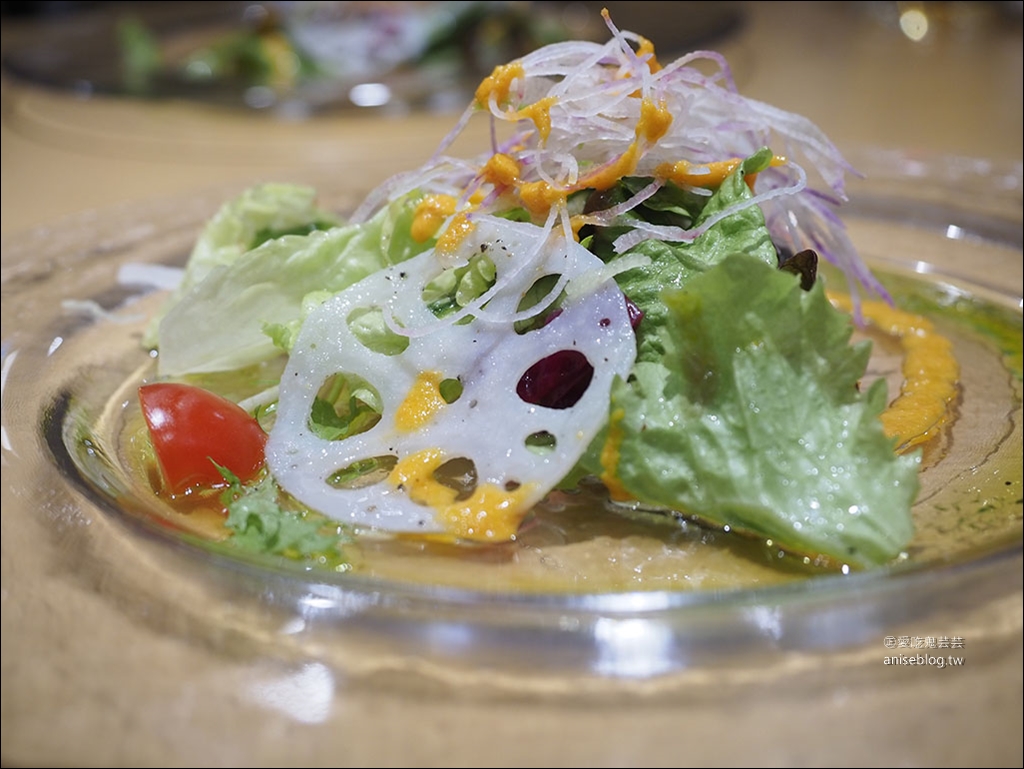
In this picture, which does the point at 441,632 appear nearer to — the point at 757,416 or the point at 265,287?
the point at 757,416

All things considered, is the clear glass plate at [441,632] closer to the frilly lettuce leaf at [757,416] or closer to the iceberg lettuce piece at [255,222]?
the frilly lettuce leaf at [757,416]

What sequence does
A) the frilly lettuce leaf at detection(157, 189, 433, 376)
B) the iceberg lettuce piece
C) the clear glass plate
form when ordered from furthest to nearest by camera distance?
the iceberg lettuce piece → the frilly lettuce leaf at detection(157, 189, 433, 376) → the clear glass plate

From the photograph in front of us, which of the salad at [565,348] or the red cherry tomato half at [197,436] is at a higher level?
the salad at [565,348]

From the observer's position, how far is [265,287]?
207 cm

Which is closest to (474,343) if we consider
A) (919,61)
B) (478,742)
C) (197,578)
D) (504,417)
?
(504,417)

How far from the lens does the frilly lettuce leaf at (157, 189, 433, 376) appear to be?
197 cm

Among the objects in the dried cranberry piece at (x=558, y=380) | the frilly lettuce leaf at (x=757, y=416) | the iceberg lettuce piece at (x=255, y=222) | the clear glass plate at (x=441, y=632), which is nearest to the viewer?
the clear glass plate at (x=441, y=632)

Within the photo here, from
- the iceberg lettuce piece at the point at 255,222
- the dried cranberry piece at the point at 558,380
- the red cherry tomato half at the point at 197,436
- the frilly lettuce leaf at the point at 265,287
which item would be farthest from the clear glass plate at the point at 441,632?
the iceberg lettuce piece at the point at 255,222

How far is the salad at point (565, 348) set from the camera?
142cm

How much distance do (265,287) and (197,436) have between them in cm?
53

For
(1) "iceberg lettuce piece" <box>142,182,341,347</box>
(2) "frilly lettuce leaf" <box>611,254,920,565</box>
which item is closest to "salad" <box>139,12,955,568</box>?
(2) "frilly lettuce leaf" <box>611,254,920,565</box>

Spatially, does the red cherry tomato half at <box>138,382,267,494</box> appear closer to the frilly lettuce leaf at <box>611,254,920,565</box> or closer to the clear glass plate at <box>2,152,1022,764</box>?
the clear glass plate at <box>2,152,1022,764</box>

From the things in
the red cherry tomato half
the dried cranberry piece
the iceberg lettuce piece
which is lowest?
the iceberg lettuce piece

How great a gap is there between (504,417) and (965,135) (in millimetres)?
3379
